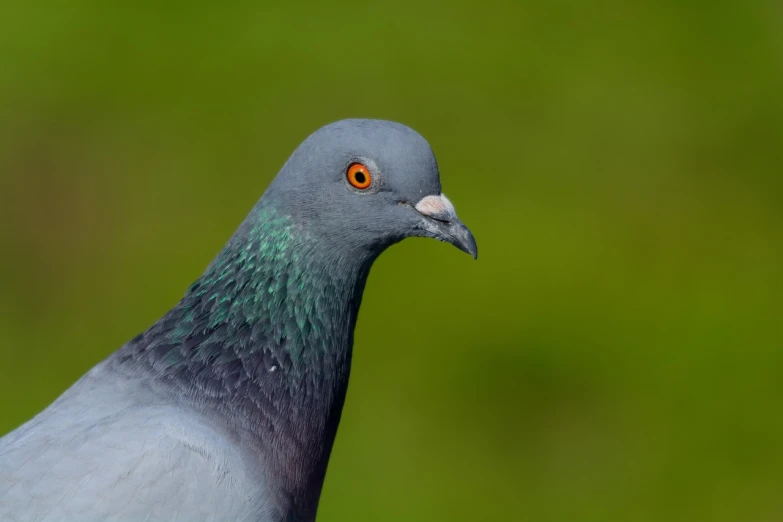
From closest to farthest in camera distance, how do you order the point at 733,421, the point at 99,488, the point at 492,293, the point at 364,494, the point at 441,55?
the point at 99,488
the point at 364,494
the point at 733,421
the point at 492,293
the point at 441,55

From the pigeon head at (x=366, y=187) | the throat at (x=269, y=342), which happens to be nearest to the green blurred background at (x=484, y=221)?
the throat at (x=269, y=342)

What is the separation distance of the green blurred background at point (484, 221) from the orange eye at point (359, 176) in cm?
339

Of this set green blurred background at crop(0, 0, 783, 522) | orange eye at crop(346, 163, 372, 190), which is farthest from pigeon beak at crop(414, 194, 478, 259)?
green blurred background at crop(0, 0, 783, 522)

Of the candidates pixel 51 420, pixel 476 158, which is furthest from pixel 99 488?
pixel 476 158

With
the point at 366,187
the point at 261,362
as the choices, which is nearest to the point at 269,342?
the point at 261,362

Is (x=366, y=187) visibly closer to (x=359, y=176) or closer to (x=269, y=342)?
(x=359, y=176)

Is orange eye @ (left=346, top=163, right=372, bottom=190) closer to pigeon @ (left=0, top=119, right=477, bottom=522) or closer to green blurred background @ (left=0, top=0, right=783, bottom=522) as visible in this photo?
pigeon @ (left=0, top=119, right=477, bottom=522)

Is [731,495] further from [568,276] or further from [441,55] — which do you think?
[441,55]

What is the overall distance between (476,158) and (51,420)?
569cm

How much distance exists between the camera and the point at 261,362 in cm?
372

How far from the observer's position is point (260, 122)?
30.3 ft

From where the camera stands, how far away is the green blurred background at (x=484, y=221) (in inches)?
281

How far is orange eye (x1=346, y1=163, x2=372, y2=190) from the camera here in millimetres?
3668

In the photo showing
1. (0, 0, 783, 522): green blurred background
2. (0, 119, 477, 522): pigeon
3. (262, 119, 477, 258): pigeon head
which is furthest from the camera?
(0, 0, 783, 522): green blurred background
